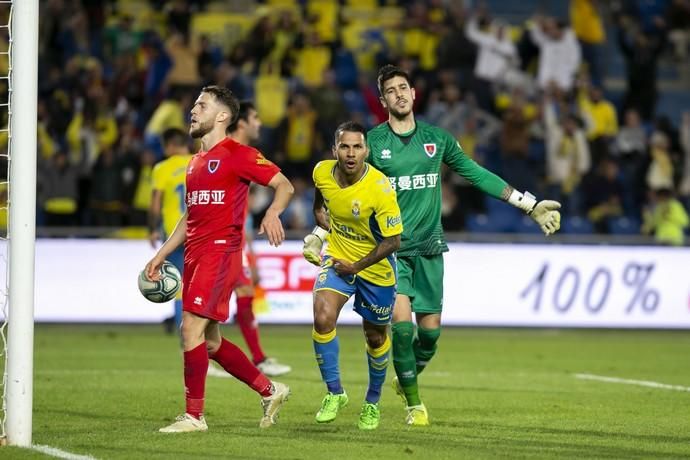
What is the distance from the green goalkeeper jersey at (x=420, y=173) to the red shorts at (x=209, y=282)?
1549 millimetres

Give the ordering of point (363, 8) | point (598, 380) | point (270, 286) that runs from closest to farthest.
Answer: point (598, 380) → point (270, 286) → point (363, 8)

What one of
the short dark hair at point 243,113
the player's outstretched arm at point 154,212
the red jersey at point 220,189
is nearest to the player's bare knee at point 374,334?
the red jersey at point 220,189

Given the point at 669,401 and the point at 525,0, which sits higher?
the point at 525,0

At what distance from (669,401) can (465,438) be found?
A: 3.31 meters

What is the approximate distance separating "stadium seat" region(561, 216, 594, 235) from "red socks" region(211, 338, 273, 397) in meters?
14.0

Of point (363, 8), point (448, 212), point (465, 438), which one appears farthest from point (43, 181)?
point (465, 438)

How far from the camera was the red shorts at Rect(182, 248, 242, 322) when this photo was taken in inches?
341

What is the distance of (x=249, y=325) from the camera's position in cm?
1375

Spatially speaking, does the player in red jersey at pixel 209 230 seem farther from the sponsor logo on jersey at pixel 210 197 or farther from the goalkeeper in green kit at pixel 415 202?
the goalkeeper in green kit at pixel 415 202

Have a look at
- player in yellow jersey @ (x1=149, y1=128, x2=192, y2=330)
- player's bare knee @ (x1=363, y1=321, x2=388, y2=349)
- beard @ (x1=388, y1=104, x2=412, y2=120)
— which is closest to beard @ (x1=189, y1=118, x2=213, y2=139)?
beard @ (x1=388, y1=104, x2=412, y2=120)

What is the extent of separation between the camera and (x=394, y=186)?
9.84 meters

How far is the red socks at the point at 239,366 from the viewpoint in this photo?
9.14 meters

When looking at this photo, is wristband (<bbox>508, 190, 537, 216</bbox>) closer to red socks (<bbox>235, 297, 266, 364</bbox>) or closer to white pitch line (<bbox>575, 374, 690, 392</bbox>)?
white pitch line (<bbox>575, 374, 690, 392</bbox>)

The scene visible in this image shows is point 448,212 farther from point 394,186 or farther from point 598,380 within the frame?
point 394,186
